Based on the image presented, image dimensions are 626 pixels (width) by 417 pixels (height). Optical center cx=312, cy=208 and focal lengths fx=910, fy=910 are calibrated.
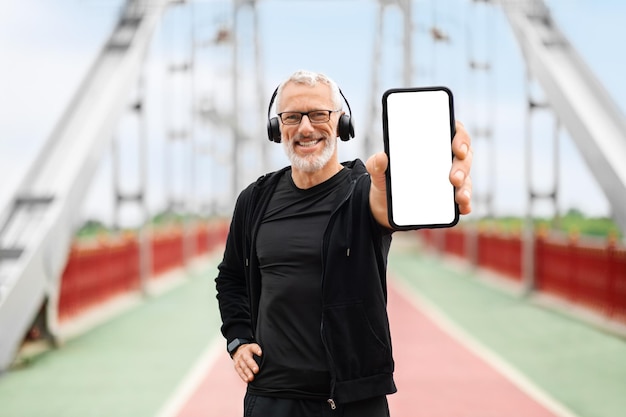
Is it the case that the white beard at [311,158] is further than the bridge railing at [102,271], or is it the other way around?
the bridge railing at [102,271]

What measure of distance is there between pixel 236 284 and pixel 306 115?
29.3 inches

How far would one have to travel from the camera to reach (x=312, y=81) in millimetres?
2834

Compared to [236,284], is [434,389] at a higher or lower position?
lower

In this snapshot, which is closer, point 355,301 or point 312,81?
point 355,301

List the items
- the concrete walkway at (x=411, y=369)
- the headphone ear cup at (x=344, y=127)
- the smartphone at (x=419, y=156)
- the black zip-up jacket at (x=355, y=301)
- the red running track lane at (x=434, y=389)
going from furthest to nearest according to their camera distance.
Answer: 1. the concrete walkway at (x=411, y=369)
2. the red running track lane at (x=434, y=389)
3. the headphone ear cup at (x=344, y=127)
4. the black zip-up jacket at (x=355, y=301)
5. the smartphone at (x=419, y=156)

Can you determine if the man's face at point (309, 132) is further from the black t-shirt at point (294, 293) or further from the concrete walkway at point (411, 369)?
the concrete walkway at point (411, 369)

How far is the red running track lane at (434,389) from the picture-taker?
23.2 feet

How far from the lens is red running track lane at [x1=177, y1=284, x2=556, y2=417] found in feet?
23.2

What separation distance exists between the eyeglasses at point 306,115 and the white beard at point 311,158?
0.06 m

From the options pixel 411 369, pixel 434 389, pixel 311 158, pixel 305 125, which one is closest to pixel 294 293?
pixel 311 158

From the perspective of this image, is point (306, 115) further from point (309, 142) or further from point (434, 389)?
point (434, 389)

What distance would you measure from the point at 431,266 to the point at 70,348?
59.7 ft

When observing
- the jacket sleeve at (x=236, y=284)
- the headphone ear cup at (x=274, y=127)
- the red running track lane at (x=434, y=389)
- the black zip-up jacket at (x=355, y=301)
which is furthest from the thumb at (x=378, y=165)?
the red running track lane at (x=434, y=389)

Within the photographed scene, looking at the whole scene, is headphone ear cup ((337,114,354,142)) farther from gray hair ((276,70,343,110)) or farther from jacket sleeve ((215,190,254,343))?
jacket sleeve ((215,190,254,343))
